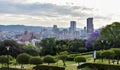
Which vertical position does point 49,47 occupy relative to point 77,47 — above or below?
above

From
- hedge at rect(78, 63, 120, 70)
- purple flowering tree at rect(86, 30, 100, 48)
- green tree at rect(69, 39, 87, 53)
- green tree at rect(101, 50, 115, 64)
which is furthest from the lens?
purple flowering tree at rect(86, 30, 100, 48)

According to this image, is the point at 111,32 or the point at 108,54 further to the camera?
the point at 111,32

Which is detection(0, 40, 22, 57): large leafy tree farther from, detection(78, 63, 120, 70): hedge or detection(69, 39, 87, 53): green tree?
detection(78, 63, 120, 70): hedge

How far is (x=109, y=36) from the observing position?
53.3 m

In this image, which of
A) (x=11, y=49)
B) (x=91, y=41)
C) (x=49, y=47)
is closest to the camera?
(x=11, y=49)

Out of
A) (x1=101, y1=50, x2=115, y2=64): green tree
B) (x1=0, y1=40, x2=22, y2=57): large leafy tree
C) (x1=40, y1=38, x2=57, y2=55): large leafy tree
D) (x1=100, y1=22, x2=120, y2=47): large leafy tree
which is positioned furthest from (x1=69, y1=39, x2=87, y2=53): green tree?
(x1=101, y1=50, x2=115, y2=64): green tree

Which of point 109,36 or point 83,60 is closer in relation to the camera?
point 83,60

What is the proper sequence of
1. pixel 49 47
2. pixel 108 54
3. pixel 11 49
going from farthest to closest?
1. pixel 49 47
2. pixel 11 49
3. pixel 108 54

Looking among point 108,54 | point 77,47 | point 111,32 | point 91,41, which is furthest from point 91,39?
point 108,54

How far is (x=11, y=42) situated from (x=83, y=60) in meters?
25.8

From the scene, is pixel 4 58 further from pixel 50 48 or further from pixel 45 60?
pixel 50 48

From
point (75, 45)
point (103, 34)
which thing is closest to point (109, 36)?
point (103, 34)

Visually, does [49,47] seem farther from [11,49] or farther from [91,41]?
[91,41]

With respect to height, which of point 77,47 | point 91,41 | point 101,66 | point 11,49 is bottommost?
point 77,47
